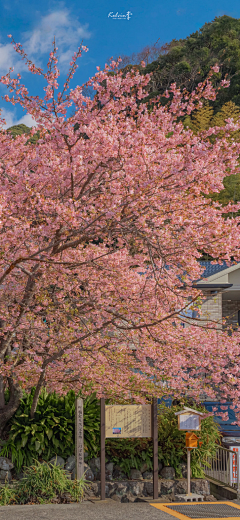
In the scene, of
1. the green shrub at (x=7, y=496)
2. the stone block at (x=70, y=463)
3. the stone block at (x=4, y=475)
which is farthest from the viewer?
the stone block at (x=70, y=463)

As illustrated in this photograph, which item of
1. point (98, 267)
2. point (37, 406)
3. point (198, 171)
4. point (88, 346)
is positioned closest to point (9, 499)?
point (37, 406)

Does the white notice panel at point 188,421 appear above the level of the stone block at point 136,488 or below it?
above

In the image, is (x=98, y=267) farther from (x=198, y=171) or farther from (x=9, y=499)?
(x=9, y=499)

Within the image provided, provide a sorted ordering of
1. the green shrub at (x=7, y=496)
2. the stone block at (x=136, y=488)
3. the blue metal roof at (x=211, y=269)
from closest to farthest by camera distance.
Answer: the green shrub at (x=7, y=496) < the stone block at (x=136, y=488) < the blue metal roof at (x=211, y=269)

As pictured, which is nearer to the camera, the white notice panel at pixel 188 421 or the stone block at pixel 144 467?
the white notice panel at pixel 188 421

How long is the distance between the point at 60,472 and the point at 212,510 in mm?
2950

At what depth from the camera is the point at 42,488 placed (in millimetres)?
8445

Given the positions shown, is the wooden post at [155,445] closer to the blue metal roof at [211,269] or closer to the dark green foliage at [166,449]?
the dark green foliage at [166,449]

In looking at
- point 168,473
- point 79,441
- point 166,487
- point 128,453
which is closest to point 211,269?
point 168,473

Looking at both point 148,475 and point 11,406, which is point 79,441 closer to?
point 11,406

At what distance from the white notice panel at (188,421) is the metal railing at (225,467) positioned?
1.44 meters

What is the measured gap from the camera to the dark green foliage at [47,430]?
9023 mm

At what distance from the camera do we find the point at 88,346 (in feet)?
28.1

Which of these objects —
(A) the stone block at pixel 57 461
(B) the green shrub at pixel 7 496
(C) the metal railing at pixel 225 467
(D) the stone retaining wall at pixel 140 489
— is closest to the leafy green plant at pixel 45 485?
(B) the green shrub at pixel 7 496
